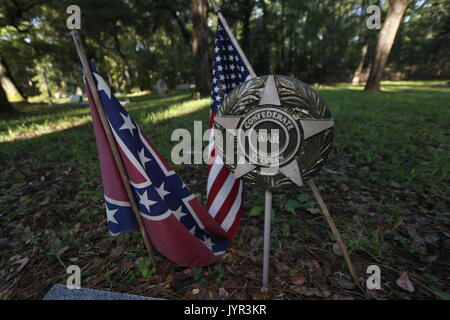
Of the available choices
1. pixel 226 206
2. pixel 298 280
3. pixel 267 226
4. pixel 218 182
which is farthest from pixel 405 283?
pixel 218 182

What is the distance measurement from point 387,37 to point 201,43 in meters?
8.59

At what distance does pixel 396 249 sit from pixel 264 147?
1.48m

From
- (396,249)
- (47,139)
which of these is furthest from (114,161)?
(47,139)

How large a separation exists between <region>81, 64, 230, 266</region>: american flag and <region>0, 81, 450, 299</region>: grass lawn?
190mm

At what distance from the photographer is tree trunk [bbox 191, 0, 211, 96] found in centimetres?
910

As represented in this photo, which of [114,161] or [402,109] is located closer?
[114,161]

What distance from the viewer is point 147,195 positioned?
1.52 metres

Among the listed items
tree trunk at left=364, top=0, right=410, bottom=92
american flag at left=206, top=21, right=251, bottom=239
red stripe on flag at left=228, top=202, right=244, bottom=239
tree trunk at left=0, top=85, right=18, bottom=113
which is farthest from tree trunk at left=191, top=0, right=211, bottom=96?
red stripe on flag at left=228, top=202, right=244, bottom=239

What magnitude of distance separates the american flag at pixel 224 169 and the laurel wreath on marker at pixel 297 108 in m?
0.52

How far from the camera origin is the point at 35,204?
2.55m

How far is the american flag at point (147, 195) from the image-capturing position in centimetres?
144

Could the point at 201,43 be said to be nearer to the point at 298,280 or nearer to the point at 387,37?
the point at 387,37

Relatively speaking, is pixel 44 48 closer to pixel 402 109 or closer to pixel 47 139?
pixel 47 139

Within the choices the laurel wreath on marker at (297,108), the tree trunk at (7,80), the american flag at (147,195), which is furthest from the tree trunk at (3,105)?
the laurel wreath on marker at (297,108)
